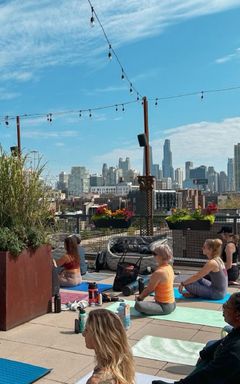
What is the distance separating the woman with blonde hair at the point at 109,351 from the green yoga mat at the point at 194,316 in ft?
11.7

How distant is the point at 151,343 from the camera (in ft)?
16.8

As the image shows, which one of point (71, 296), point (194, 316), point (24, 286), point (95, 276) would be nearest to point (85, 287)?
point (71, 296)

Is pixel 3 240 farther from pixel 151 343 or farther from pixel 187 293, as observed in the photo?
pixel 187 293

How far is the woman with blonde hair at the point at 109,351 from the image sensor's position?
2.50 m

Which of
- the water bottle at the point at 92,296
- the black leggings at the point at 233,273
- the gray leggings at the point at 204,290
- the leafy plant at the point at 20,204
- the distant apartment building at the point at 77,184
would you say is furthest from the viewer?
the distant apartment building at the point at 77,184

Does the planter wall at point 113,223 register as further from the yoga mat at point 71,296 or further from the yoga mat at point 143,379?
the yoga mat at point 143,379

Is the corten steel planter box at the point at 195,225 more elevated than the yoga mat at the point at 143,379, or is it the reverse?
the corten steel planter box at the point at 195,225

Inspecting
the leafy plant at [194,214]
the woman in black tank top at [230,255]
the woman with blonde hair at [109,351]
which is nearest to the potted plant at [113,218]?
Result: the leafy plant at [194,214]

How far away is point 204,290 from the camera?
24.0 feet

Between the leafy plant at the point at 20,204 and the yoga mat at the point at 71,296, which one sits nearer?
the leafy plant at the point at 20,204

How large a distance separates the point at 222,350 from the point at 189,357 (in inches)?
69.6

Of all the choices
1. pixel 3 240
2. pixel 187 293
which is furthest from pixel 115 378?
pixel 187 293

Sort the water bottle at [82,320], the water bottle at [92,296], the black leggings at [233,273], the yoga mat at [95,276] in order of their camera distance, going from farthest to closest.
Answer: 1. the yoga mat at [95,276]
2. the black leggings at [233,273]
3. the water bottle at [92,296]
4. the water bottle at [82,320]

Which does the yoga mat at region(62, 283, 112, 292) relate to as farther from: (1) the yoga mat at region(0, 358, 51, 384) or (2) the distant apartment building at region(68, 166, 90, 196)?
(1) the yoga mat at region(0, 358, 51, 384)
